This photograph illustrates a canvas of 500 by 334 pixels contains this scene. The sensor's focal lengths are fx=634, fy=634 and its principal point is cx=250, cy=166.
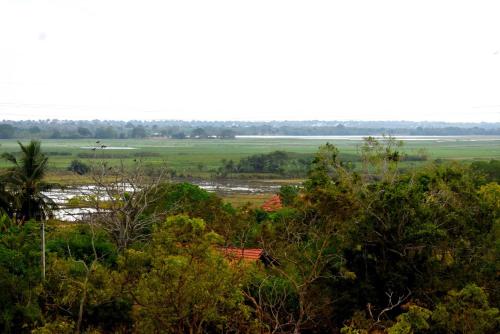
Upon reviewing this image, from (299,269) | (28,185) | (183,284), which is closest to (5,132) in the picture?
(28,185)

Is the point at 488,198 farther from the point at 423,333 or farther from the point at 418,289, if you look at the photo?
the point at 423,333

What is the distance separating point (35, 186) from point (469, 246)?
588 inches

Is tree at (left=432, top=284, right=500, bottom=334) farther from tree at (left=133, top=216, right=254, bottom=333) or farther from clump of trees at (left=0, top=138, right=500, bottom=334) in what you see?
tree at (left=133, top=216, right=254, bottom=333)

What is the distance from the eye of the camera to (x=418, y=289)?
14.4 meters

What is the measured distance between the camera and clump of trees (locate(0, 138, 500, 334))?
11.1 metres

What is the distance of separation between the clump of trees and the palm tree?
9.39 ft

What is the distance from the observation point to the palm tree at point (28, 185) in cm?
2264

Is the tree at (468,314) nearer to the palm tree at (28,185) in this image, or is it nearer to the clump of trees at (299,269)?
the clump of trees at (299,269)

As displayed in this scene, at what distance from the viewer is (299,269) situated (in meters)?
14.5

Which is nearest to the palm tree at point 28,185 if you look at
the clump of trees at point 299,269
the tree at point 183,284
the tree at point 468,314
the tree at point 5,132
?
the clump of trees at point 299,269

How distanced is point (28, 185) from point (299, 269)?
1235 cm

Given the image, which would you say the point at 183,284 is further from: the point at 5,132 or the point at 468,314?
the point at 5,132

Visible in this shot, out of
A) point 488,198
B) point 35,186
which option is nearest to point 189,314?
point 488,198

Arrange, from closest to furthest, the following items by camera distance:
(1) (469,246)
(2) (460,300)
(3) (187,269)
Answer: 1. (3) (187,269)
2. (2) (460,300)
3. (1) (469,246)
